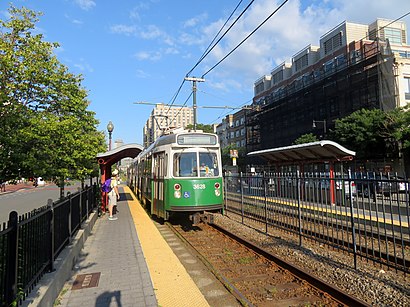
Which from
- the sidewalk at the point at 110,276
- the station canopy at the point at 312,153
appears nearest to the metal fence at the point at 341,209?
the sidewalk at the point at 110,276

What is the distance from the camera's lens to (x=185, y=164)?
34.0 ft

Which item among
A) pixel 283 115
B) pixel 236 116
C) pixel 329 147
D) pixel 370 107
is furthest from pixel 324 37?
pixel 329 147

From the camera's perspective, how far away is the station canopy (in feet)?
44.2

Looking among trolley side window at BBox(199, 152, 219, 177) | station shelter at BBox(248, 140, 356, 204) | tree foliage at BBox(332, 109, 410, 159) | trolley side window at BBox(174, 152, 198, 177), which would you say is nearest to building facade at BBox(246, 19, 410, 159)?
tree foliage at BBox(332, 109, 410, 159)

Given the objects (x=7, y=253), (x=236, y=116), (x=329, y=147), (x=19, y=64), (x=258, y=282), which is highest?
(x=236, y=116)

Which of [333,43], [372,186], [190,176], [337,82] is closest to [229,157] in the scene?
[333,43]

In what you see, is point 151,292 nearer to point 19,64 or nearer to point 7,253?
point 7,253

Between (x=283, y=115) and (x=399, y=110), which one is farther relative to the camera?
(x=283, y=115)

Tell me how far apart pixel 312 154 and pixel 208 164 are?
6.58 meters

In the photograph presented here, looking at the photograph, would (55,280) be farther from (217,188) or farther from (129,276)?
(217,188)

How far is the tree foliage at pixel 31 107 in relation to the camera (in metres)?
6.02

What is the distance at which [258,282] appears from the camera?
5684mm

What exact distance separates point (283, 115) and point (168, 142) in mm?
41078

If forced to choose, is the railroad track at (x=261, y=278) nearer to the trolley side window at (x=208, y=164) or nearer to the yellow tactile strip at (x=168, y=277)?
the yellow tactile strip at (x=168, y=277)
